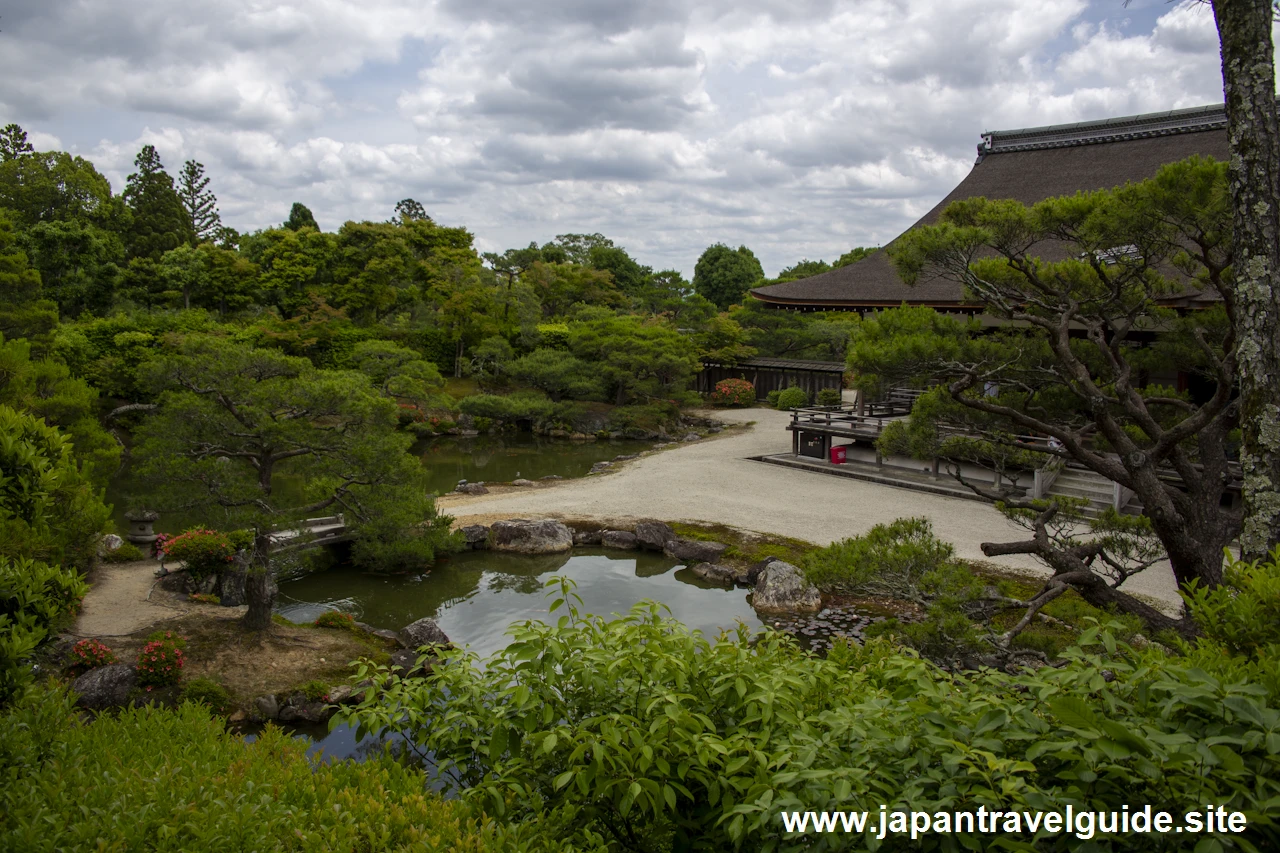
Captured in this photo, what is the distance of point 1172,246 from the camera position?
5406 mm

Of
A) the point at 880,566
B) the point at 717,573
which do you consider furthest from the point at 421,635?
the point at 880,566

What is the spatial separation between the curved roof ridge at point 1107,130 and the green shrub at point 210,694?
1674 centimetres

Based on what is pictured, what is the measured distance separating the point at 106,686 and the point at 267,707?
46.3 inches

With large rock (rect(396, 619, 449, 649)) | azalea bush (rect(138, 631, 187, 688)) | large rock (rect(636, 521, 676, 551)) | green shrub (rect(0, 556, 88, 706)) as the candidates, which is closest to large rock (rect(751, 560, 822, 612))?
large rock (rect(636, 521, 676, 551))

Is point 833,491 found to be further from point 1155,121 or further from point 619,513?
point 1155,121

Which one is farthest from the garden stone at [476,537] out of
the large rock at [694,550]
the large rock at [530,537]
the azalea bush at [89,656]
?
the azalea bush at [89,656]

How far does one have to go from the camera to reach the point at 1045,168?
1519 centimetres

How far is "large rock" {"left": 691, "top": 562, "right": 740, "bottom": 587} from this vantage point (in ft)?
31.4

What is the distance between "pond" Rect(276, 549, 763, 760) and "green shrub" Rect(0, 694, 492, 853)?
5.46m

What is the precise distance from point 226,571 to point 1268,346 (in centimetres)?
943

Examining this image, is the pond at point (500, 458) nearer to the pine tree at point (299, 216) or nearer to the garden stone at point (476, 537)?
the garden stone at point (476, 537)

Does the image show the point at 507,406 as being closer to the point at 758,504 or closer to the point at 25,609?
the point at 758,504

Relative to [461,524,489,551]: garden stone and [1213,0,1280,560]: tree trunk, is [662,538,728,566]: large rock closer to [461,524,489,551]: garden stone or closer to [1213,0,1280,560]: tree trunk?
[461,524,489,551]: garden stone

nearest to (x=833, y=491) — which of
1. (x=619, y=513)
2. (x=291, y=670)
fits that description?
(x=619, y=513)
